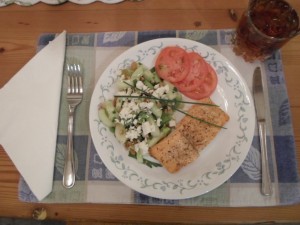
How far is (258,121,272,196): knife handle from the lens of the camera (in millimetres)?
1059

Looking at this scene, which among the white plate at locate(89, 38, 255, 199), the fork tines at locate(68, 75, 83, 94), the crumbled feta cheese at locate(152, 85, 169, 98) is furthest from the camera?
the fork tines at locate(68, 75, 83, 94)

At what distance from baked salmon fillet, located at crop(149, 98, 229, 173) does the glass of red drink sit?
1.05ft

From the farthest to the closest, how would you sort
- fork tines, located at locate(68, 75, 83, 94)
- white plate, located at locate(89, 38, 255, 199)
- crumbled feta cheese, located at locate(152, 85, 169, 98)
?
fork tines, located at locate(68, 75, 83, 94), crumbled feta cheese, located at locate(152, 85, 169, 98), white plate, located at locate(89, 38, 255, 199)

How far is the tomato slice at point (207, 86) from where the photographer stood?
117cm

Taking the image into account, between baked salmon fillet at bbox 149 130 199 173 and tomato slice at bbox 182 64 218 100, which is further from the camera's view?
tomato slice at bbox 182 64 218 100

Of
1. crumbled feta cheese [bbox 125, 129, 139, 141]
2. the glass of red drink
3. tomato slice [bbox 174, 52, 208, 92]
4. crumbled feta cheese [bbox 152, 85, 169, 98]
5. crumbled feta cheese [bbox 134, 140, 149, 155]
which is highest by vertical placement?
the glass of red drink

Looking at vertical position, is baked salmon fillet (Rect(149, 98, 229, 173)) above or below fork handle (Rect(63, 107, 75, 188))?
above

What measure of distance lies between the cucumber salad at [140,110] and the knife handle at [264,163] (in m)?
0.36

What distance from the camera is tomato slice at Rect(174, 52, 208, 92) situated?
1.18 meters

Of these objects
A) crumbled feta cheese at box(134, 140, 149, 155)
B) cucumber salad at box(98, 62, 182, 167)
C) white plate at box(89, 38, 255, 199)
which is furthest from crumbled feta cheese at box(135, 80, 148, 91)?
crumbled feta cheese at box(134, 140, 149, 155)

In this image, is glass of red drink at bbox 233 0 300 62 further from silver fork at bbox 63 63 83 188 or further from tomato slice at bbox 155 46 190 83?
silver fork at bbox 63 63 83 188

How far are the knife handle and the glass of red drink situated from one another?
1.05ft

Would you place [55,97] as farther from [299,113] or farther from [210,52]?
[299,113]

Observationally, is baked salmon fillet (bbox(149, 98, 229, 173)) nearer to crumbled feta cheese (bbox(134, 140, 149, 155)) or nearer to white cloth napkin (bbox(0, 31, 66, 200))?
crumbled feta cheese (bbox(134, 140, 149, 155))
